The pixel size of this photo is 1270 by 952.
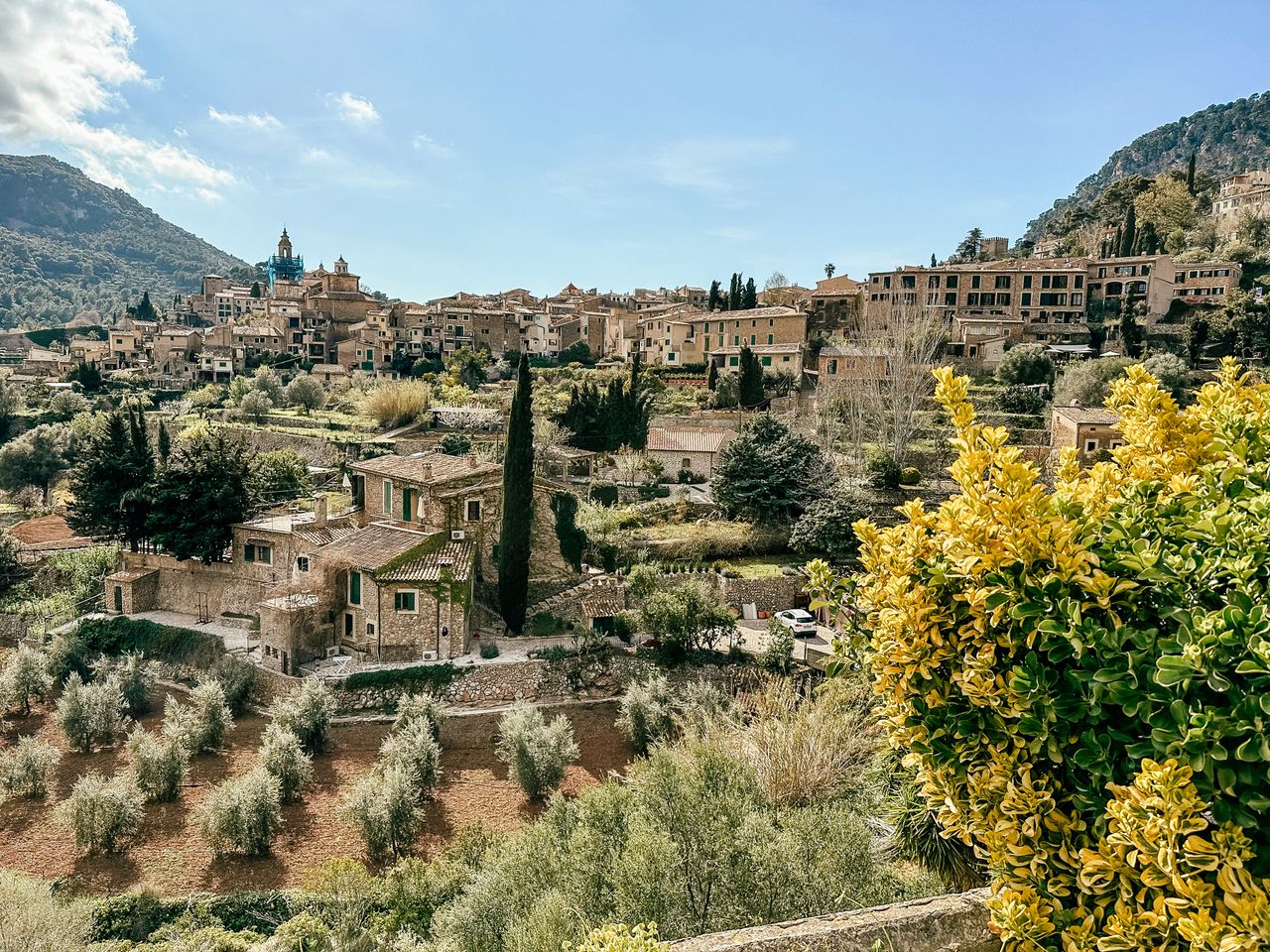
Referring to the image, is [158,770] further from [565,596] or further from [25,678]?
[565,596]

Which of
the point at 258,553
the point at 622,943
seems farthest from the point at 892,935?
the point at 258,553

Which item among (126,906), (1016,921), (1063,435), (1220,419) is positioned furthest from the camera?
(1063,435)

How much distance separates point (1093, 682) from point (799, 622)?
791 inches

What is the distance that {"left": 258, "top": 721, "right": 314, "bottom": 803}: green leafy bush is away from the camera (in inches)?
663

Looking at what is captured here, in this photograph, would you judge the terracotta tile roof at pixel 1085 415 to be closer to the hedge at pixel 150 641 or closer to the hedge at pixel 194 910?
the hedge at pixel 194 910

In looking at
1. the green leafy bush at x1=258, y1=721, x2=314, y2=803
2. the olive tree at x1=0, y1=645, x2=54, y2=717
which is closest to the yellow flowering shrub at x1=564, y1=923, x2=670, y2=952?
the green leafy bush at x1=258, y1=721, x2=314, y2=803

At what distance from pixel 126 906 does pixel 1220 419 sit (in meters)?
16.5

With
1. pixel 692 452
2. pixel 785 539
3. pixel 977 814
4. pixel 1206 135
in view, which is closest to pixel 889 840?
pixel 977 814

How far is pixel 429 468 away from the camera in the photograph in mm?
24250

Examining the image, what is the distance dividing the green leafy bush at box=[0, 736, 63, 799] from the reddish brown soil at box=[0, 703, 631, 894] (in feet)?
0.84

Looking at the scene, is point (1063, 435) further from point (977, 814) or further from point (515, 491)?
point (977, 814)

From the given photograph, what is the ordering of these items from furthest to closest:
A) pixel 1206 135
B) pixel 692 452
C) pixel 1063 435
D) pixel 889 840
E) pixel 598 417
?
pixel 1206 135
pixel 598 417
pixel 692 452
pixel 1063 435
pixel 889 840

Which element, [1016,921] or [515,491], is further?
[515,491]

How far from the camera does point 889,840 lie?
A: 25.6 feet
